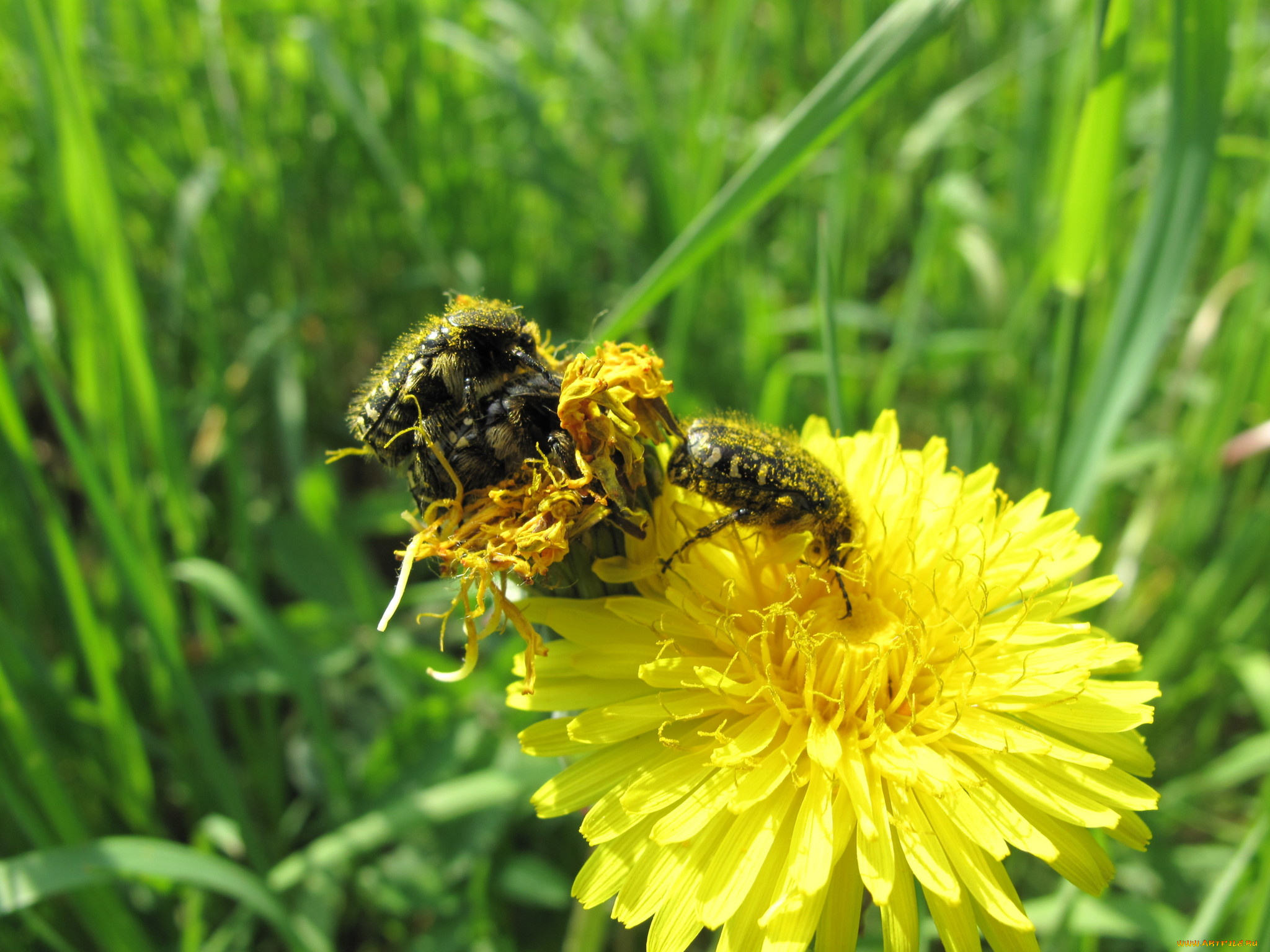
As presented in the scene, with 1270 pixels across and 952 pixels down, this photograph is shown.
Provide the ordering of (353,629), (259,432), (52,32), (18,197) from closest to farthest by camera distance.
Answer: (52,32), (353,629), (18,197), (259,432)

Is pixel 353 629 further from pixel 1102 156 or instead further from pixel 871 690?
pixel 1102 156

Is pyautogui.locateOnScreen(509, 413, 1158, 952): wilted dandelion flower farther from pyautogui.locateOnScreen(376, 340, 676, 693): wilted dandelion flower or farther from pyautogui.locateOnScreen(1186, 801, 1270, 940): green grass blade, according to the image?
pyautogui.locateOnScreen(1186, 801, 1270, 940): green grass blade

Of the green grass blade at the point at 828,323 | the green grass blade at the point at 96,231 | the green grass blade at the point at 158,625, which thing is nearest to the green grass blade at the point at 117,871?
the green grass blade at the point at 158,625

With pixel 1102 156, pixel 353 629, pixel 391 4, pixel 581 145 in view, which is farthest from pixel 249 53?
pixel 1102 156

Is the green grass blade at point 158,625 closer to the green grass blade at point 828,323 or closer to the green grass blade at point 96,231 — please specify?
the green grass blade at point 96,231

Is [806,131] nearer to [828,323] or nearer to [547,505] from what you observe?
[828,323]

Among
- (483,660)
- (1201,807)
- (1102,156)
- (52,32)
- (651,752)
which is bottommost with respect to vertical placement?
(1201,807)
